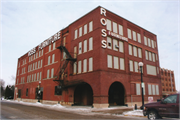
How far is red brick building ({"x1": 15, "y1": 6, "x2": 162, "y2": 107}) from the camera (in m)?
25.9

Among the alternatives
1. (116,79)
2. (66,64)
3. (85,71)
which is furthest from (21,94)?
(116,79)

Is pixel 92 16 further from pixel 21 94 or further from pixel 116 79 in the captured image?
pixel 21 94

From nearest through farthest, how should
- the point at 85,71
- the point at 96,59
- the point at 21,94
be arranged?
the point at 96,59
the point at 85,71
the point at 21,94

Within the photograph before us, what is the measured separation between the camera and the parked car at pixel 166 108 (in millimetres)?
9508

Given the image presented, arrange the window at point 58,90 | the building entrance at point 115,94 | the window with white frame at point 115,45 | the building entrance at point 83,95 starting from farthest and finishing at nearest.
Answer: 1. the window at point 58,90
2. the building entrance at point 115,94
3. the building entrance at point 83,95
4. the window with white frame at point 115,45

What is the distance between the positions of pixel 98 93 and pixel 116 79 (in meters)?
4.39

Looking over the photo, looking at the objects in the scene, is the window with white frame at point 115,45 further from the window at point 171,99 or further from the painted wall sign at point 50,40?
the window at point 171,99

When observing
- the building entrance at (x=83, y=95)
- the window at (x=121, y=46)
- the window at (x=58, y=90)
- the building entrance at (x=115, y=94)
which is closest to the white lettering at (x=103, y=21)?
the window at (x=121, y=46)

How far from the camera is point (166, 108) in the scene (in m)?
9.91

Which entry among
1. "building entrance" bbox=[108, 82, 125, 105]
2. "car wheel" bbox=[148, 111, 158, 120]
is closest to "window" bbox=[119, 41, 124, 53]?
"building entrance" bbox=[108, 82, 125, 105]

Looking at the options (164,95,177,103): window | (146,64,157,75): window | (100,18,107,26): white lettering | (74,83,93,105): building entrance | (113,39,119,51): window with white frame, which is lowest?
(74,83,93,105): building entrance

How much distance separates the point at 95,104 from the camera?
24234mm

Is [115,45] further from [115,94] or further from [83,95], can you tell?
[83,95]

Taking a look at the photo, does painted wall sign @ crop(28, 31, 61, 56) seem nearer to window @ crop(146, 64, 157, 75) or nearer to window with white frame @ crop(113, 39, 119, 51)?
window with white frame @ crop(113, 39, 119, 51)
